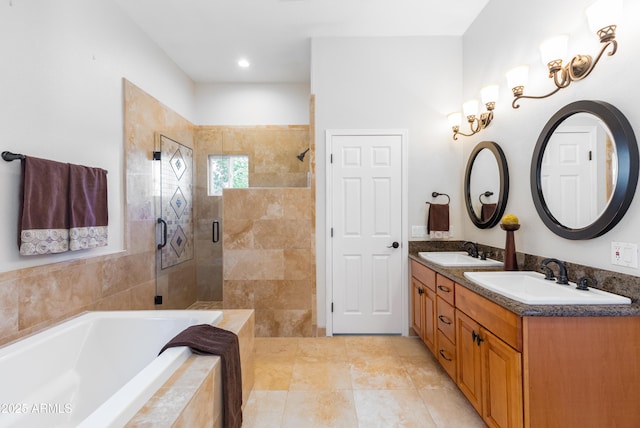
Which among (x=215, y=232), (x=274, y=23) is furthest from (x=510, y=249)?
(x=215, y=232)

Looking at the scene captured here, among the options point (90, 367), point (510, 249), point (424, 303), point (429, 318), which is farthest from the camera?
point (424, 303)

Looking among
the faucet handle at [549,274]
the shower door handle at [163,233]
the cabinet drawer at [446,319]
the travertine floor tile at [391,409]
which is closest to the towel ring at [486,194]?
the faucet handle at [549,274]

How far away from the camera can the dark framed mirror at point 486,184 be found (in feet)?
7.80

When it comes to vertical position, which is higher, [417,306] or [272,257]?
[272,257]

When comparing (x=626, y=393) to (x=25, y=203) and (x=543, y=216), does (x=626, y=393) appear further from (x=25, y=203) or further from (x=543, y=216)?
(x=25, y=203)

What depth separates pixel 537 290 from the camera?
5.59ft

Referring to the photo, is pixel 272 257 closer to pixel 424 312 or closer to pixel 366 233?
pixel 366 233

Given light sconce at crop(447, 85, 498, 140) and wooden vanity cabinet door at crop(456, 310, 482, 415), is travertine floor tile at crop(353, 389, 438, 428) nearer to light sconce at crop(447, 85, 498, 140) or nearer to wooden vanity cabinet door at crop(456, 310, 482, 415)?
wooden vanity cabinet door at crop(456, 310, 482, 415)

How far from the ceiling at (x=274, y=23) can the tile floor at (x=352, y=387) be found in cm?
310

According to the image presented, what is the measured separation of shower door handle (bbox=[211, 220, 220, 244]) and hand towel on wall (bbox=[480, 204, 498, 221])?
10.5ft

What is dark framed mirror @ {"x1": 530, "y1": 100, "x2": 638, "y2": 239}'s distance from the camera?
1.41 m

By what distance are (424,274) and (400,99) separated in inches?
70.7

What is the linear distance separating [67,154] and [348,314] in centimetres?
270

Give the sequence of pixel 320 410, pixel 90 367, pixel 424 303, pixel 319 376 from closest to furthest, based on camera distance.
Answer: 1. pixel 90 367
2. pixel 320 410
3. pixel 319 376
4. pixel 424 303
